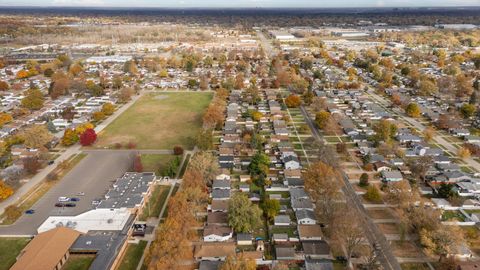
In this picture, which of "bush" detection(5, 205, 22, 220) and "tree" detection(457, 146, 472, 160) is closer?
"bush" detection(5, 205, 22, 220)

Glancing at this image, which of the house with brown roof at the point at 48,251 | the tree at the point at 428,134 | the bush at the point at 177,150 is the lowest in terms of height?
the house with brown roof at the point at 48,251

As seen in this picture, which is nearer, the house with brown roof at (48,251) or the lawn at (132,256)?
the house with brown roof at (48,251)

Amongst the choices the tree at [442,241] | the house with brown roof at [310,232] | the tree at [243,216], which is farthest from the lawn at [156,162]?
the tree at [442,241]

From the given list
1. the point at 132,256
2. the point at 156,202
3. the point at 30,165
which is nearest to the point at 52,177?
the point at 30,165

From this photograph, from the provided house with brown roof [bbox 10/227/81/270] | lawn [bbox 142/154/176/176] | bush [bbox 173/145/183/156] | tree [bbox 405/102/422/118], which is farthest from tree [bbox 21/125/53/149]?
tree [bbox 405/102/422/118]

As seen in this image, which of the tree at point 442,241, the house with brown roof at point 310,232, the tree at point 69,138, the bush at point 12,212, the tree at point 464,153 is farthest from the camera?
the tree at point 69,138

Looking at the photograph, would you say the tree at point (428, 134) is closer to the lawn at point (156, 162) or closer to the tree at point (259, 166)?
the tree at point (259, 166)

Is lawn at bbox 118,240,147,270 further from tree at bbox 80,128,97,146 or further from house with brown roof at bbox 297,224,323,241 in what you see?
tree at bbox 80,128,97,146

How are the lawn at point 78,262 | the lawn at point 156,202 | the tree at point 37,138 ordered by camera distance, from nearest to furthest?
the lawn at point 78,262 → the lawn at point 156,202 → the tree at point 37,138
